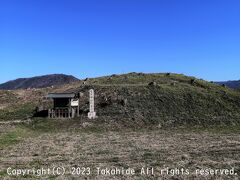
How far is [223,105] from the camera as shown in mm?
49438

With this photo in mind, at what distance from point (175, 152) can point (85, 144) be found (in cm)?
838

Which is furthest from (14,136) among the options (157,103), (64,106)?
(157,103)

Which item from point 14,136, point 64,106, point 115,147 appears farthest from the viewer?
point 64,106

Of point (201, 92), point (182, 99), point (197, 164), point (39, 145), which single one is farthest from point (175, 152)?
point (201, 92)

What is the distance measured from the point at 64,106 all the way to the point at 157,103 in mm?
12487

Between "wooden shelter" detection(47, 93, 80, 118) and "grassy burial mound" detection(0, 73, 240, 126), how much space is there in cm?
124

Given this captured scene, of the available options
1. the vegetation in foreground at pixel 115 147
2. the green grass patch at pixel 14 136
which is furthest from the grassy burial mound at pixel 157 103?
the green grass patch at pixel 14 136

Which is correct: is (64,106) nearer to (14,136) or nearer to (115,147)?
(14,136)

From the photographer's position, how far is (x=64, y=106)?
4791 cm

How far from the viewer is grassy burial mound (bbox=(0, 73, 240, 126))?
4497 cm

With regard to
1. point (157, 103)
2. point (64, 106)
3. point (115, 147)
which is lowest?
point (115, 147)

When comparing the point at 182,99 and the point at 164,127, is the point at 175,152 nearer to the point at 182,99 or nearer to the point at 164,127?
the point at 164,127

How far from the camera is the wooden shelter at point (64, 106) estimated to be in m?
46.3

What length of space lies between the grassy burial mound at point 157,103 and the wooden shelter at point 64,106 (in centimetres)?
124
